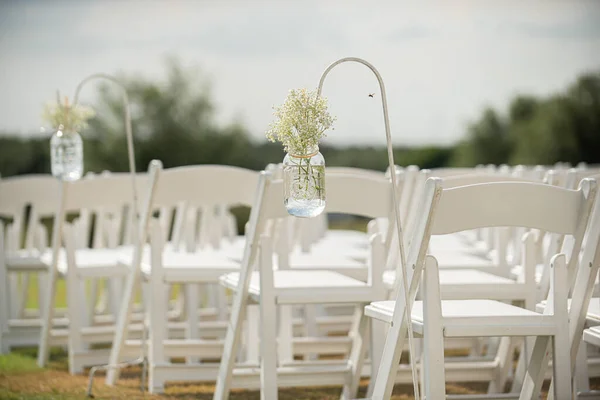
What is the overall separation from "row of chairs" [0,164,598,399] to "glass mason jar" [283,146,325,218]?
0.28m

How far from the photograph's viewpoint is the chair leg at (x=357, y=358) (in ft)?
12.0

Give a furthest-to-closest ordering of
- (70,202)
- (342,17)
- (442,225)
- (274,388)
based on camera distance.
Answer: (342,17) < (70,202) < (274,388) < (442,225)

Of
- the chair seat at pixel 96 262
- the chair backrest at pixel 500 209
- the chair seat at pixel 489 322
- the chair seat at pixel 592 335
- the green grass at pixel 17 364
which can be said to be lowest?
the green grass at pixel 17 364

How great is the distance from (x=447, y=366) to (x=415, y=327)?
1.16m

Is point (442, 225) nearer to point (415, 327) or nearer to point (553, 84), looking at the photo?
point (415, 327)

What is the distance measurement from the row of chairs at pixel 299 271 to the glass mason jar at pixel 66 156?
0.34 meters

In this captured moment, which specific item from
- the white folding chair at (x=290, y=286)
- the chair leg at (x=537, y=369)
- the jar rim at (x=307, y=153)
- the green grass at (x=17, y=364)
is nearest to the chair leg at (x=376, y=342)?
the white folding chair at (x=290, y=286)

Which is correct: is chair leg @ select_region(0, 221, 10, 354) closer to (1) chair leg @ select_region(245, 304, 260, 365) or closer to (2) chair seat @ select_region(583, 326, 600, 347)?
(1) chair leg @ select_region(245, 304, 260, 365)

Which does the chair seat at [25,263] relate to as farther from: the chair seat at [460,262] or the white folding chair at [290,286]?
the chair seat at [460,262]

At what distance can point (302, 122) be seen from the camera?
2.62 meters

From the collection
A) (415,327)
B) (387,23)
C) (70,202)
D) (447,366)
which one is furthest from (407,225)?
(387,23)

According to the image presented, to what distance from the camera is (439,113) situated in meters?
13.3

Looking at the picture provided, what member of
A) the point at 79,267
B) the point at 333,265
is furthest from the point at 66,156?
the point at 333,265

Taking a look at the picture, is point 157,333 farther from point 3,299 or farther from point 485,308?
point 485,308
